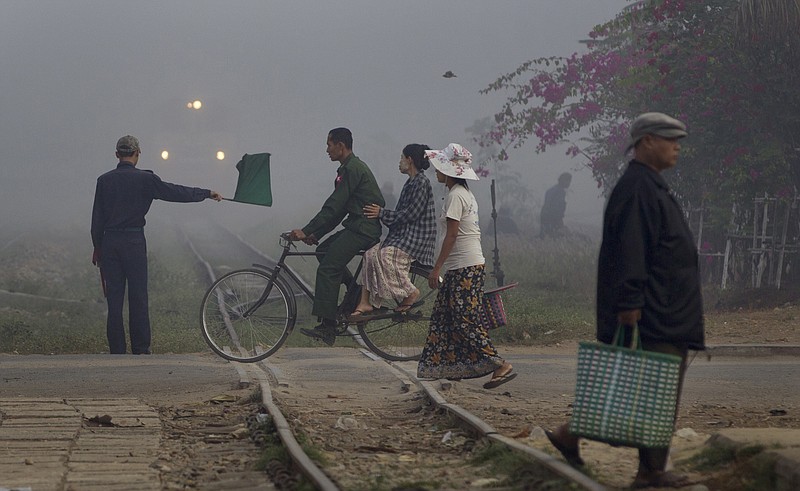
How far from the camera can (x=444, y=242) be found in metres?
10.0

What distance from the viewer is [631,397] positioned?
590 centimetres

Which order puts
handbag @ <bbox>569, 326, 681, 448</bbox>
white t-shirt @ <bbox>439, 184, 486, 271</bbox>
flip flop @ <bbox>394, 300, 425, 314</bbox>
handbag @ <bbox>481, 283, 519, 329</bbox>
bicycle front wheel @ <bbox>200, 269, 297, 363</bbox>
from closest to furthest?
handbag @ <bbox>569, 326, 681, 448</bbox>
white t-shirt @ <bbox>439, 184, 486, 271</bbox>
handbag @ <bbox>481, 283, 519, 329</bbox>
flip flop @ <bbox>394, 300, 425, 314</bbox>
bicycle front wheel @ <bbox>200, 269, 297, 363</bbox>

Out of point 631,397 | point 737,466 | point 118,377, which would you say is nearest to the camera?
point 631,397

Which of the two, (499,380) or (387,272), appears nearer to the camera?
(499,380)

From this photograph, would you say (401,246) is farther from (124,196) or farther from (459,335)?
(124,196)

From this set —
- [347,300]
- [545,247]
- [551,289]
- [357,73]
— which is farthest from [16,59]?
[347,300]

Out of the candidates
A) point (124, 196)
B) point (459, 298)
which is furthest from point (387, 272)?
point (124, 196)

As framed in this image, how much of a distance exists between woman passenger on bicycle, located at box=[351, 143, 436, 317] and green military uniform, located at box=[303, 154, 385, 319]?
146 millimetres

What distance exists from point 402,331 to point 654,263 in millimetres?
6325

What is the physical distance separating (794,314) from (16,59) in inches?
4417

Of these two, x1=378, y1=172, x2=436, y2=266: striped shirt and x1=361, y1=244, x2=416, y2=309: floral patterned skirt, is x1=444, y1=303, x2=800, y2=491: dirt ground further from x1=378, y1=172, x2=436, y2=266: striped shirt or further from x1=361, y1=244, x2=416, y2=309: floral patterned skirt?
x1=378, y1=172, x2=436, y2=266: striped shirt

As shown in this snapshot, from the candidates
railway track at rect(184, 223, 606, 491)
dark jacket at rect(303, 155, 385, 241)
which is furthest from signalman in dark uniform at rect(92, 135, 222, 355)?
dark jacket at rect(303, 155, 385, 241)

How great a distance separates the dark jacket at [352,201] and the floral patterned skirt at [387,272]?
263 millimetres

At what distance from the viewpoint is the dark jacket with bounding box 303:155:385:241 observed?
37.9 ft
